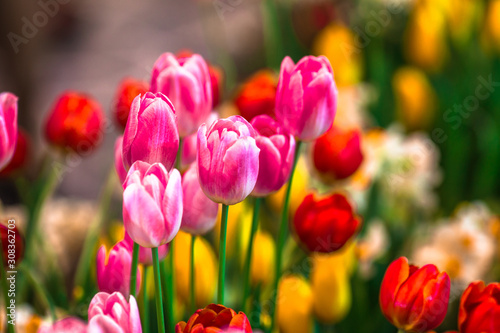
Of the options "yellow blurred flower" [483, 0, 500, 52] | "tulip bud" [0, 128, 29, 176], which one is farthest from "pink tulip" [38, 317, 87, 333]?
"yellow blurred flower" [483, 0, 500, 52]

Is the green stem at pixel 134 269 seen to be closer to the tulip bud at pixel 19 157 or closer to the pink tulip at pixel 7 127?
the pink tulip at pixel 7 127

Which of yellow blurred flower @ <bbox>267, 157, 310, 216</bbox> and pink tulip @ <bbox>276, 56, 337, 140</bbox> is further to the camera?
Result: yellow blurred flower @ <bbox>267, 157, 310, 216</bbox>

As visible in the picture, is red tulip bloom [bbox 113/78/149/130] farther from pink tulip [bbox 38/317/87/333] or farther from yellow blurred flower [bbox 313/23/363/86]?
yellow blurred flower [bbox 313/23/363/86]

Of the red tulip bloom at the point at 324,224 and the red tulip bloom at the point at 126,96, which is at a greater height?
the red tulip bloom at the point at 126,96

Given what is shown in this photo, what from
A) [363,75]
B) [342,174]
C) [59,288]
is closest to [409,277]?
[342,174]

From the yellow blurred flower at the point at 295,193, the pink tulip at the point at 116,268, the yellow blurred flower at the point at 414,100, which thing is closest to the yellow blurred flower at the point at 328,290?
the yellow blurred flower at the point at 295,193
